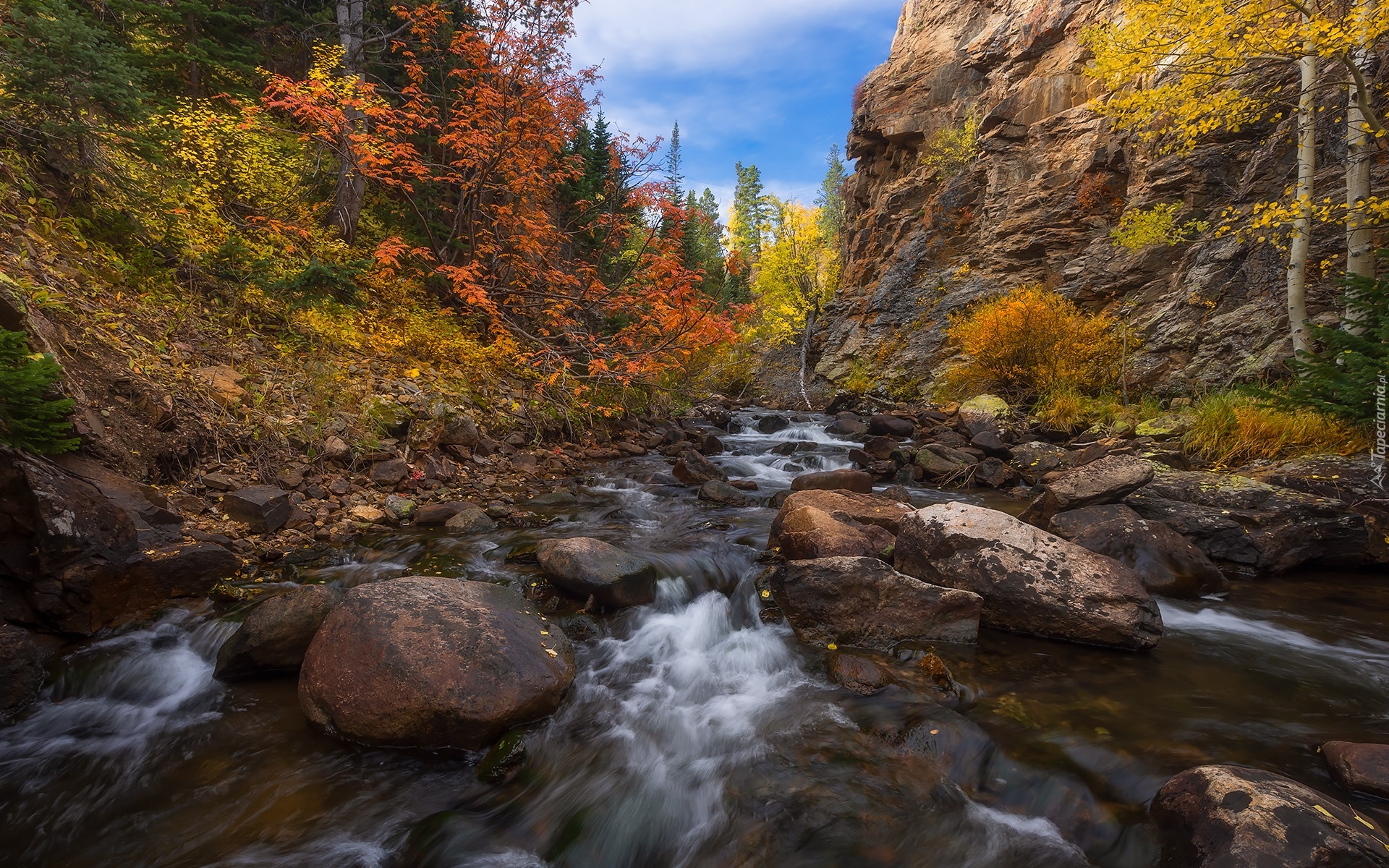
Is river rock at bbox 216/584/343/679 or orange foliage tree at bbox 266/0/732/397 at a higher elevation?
orange foliage tree at bbox 266/0/732/397

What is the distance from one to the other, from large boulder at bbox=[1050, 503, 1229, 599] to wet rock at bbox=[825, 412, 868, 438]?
983cm

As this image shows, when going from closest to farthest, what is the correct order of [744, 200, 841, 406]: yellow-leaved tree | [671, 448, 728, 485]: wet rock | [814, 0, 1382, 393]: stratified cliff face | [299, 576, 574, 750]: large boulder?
[299, 576, 574, 750]: large boulder
[671, 448, 728, 485]: wet rock
[814, 0, 1382, 393]: stratified cliff face
[744, 200, 841, 406]: yellow-leaved tree

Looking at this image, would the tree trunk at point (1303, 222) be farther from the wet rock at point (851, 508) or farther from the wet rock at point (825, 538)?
the wet rock at point (825, 538)

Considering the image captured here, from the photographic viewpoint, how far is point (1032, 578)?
4.72 m

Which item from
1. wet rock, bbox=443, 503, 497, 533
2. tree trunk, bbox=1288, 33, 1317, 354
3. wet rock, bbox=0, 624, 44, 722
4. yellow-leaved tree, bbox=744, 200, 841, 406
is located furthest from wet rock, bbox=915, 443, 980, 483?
yellow-leaved tree, bbox=744, 200, 841, 406

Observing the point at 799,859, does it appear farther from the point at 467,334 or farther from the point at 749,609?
the point at 467,334

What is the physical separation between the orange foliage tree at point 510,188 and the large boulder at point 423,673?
547cm

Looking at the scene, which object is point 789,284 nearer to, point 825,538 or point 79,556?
point 825,538

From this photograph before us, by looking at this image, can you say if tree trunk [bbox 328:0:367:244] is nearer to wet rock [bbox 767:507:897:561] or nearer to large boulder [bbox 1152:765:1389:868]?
wet rock [bbox 767:507:897:561]

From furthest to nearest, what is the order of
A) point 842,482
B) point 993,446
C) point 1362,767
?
point 993,446
point 842,482
point 1362,767

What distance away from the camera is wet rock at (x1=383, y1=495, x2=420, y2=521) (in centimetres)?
682

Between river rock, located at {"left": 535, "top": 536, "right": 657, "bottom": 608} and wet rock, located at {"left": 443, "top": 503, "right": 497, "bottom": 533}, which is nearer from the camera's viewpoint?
river rock, located at {"left": 535, "top": 536, "right": 657, "bottom": 608}

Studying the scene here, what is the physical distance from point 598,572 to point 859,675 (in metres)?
2.46

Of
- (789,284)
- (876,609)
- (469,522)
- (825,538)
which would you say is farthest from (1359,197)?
(789,284)
